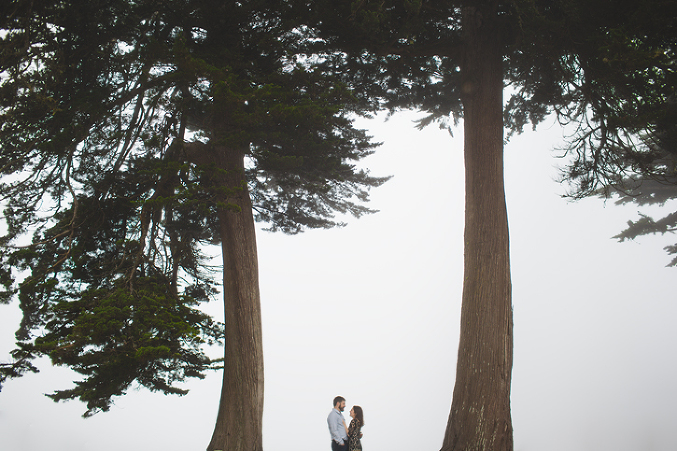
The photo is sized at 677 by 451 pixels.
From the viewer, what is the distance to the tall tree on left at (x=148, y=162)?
4785mm

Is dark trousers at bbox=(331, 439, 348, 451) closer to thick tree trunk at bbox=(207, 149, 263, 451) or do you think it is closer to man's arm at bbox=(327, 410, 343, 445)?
man's arm at bbox=(327, 410, 343, 445)

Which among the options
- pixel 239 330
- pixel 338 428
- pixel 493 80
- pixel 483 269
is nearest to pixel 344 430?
pixel 338 428

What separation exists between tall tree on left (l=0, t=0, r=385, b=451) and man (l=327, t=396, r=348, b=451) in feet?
3.14

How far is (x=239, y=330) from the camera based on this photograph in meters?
5.94

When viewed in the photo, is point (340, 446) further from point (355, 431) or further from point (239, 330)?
point (239, 330)

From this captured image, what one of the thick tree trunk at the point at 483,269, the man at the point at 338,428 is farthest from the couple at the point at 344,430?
the thick tree trunk at the point at 483,269

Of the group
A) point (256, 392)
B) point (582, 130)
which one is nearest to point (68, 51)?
point (256, 392)

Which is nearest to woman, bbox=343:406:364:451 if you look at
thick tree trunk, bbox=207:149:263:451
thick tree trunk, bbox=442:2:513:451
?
thick tree trunk, bbox=442:2:513:451

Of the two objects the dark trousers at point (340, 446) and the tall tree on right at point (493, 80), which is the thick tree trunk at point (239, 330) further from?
the tall tree on right at point (493, 80)

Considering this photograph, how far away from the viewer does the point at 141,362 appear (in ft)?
13.9

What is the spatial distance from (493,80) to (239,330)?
466 cm

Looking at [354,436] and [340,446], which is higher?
[354,436]

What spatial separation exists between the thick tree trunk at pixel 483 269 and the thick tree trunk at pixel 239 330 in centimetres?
226

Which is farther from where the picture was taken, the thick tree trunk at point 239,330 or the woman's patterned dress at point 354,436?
the thick tree trunk at point 239,330
